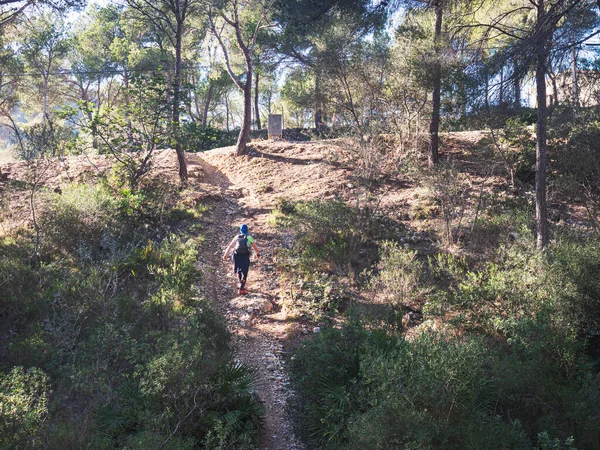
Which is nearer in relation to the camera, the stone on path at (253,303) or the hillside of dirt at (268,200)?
the hillside of dirt at (268,200)

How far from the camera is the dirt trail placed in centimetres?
568

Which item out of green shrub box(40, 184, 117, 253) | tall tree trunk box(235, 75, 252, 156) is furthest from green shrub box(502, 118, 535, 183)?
green shrub box(40, 184, 117, 253)

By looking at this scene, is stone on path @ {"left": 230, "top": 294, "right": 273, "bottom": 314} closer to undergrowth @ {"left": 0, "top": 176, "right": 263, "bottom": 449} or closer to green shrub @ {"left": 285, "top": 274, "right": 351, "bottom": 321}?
green shrub @ {"left": 285, "top": 274, "right": 351, "bottom": 321}

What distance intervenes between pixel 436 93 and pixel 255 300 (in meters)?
9.17

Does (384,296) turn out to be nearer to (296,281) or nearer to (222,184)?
(296,281)

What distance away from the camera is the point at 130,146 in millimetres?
12891

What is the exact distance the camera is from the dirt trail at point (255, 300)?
18.6 feet

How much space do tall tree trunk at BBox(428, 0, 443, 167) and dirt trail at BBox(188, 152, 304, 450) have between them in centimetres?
612

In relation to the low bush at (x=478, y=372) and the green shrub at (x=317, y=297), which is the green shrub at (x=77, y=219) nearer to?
the green shrub at (x=317, y=297)

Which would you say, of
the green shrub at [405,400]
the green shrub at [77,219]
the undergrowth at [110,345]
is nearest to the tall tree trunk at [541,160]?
the green shrub at [405,400]

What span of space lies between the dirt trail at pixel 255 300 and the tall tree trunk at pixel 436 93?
20.1ft

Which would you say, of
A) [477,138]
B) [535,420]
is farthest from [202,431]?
[477,138]

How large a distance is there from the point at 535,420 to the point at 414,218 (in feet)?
26.2

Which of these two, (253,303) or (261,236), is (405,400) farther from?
(261,236)
